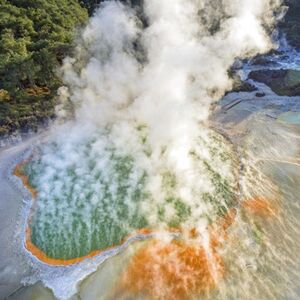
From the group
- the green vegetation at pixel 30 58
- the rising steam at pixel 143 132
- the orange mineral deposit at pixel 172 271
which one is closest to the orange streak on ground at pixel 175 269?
the orange mineral deposit at pixel 172 271

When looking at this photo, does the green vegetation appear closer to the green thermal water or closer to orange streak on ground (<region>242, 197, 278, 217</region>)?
the green thermal water

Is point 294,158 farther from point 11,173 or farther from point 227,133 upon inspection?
point 11,173

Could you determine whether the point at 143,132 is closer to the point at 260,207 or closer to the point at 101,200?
the point at 101,200

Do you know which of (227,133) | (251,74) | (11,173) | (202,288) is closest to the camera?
(202,288)

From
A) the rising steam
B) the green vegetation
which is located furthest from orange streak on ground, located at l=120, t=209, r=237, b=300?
the green vegetation

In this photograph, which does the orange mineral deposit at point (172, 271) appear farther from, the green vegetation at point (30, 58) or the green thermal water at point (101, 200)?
the green vegetation at point (30, 58)

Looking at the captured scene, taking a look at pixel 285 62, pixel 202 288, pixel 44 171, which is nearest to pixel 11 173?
pixel 44 171
